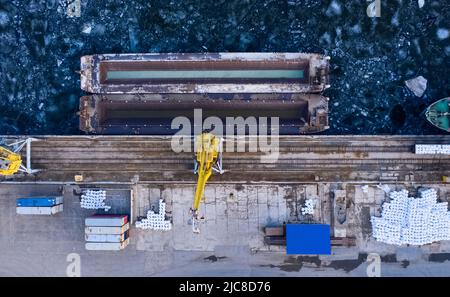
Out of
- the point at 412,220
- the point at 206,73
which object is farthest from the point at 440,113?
the point at 206,73

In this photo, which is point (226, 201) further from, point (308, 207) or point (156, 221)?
point (308, 207)

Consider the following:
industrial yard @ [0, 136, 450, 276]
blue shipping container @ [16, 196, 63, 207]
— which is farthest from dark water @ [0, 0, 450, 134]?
blue shipping container @ [16, 196, 63, 207]

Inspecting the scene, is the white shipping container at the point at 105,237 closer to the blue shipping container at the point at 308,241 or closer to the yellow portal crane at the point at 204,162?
the yellow portal crane at the point at 204,162

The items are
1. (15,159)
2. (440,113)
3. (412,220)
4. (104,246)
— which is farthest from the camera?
(440,113)

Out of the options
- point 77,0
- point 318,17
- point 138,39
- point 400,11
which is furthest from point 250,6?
point 77,0

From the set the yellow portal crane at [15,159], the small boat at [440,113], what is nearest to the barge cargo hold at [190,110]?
the yellow portal crane at [15,159]
